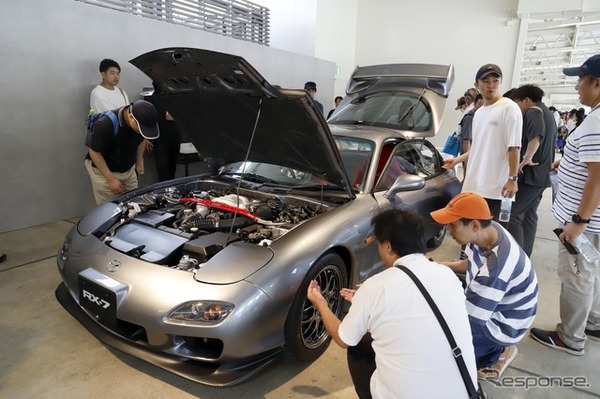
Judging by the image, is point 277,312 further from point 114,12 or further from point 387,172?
point 114,12

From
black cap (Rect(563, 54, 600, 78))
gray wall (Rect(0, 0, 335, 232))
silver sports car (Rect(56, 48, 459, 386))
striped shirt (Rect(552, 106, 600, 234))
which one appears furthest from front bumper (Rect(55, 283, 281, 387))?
gray wall (Rect(0, 0, 335, 232))

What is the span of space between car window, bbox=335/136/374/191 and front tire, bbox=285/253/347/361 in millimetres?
705

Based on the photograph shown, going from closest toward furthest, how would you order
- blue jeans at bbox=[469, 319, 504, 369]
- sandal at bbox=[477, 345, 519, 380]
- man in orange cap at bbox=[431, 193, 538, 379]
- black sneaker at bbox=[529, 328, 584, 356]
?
man in orange cap at bbox=[431, 193, 538, 379]
blue jeans at bbox=[469, 319, 504, 369]
sandal at bbox=[477, 345, 519, 380]
black sneaker at bbox=[529, 328, 584, 356]

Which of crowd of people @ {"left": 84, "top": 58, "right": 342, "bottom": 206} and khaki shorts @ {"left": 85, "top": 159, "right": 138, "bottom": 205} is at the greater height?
crowd of people @ {"left": 84, "top": 58, "right": 342, "bottom": 206}

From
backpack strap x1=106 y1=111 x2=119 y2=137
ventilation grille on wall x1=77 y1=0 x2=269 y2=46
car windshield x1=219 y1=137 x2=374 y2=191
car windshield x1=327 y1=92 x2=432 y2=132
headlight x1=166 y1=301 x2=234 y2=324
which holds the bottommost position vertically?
headlight x1=166 y1=301 x2=234 y2=324

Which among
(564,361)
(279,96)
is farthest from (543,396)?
(279,96)

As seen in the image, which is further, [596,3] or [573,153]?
[596,3]

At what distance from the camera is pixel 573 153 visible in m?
2.17

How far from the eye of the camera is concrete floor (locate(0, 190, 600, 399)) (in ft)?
6.24

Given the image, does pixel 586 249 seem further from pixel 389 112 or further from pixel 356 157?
pixel 389 112

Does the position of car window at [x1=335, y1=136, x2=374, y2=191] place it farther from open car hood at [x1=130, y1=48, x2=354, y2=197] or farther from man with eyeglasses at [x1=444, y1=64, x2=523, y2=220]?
man with eyeglasses at [x1=444, y1=64, x2=523, y2=220]

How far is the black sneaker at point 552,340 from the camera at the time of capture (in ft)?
7.69

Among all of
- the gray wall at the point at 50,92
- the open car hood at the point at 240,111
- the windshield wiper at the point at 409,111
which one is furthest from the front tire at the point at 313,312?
the gray wall at the point at 50,92

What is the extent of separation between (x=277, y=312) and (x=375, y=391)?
2.06 ft
